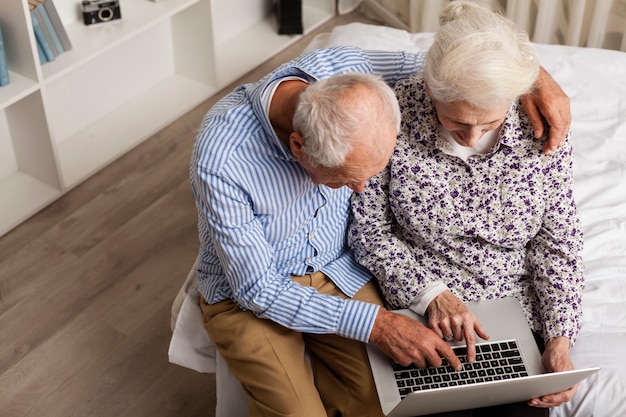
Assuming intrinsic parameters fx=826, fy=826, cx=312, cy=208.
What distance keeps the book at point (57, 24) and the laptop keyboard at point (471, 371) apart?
1.57 m

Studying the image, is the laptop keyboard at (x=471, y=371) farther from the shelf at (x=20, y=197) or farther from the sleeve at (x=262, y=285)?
the shelf at (x=20, y=197)

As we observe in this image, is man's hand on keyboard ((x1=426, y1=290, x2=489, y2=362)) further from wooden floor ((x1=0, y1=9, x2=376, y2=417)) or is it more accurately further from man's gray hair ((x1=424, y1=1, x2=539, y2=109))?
wooden floor ((x1=0, y1=9, x2=376, y2=417))

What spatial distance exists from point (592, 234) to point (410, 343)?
606 millimetres

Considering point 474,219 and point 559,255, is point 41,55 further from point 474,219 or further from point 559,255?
point 559,255

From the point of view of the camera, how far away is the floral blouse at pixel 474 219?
171cm

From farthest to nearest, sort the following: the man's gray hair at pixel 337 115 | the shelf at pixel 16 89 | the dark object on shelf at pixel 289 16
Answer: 1. the dark object on shelf at pixel 289 16
2. the shelf at pixel 16 89
3. the man's gray hair at pixel 337 115

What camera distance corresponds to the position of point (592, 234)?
1.93 metres

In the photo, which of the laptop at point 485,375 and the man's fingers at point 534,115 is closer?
the laptop at point 485,375

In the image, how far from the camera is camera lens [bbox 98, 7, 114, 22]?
8.92 feet

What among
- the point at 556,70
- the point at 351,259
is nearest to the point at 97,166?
the point at 351,259

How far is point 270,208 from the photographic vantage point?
1645 millimetres

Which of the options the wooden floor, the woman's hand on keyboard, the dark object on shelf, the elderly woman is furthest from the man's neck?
the dark object on shelf

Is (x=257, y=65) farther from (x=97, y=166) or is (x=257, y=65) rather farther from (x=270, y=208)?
(x=270, y=208)

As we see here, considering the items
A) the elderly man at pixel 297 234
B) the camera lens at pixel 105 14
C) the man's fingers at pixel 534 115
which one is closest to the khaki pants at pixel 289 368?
the elderly man at pixel 297 234
